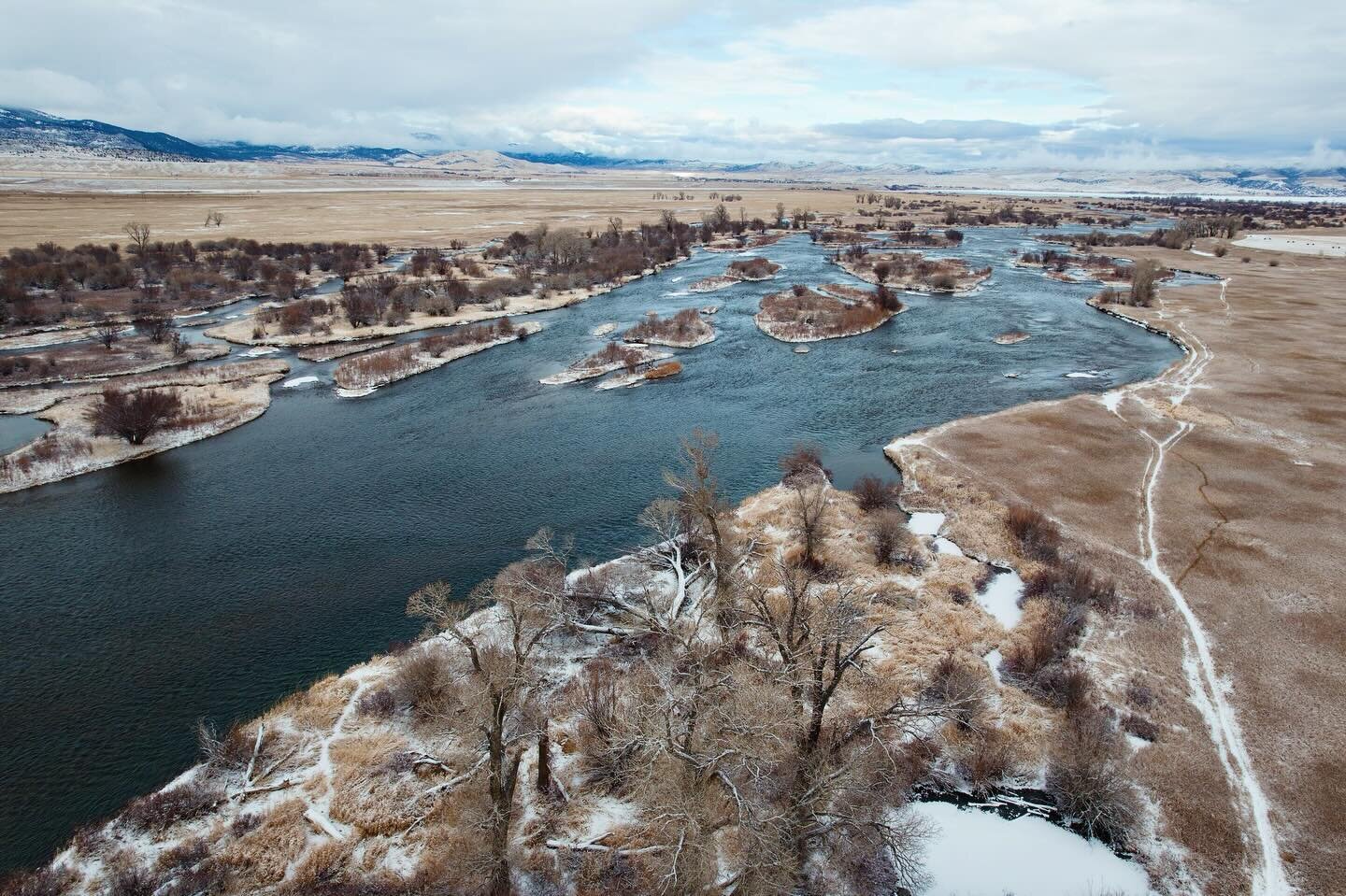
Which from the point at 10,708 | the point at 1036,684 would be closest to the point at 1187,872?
the point at 1036,684

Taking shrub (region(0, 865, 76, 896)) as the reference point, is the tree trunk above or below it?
above

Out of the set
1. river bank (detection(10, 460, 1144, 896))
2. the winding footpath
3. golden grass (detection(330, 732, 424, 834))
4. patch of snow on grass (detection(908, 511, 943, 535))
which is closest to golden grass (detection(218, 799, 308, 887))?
river bank (detection(10, 460, 1144, 896))

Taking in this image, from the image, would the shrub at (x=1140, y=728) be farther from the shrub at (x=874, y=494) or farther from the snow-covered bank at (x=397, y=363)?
the snow-covered bank at (x=397, y=363)

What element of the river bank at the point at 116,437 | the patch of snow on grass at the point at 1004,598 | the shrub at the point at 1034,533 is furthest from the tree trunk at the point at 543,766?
the river bank at the point at 116,437

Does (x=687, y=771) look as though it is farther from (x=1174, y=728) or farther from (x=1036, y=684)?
(x=1174, y=728)

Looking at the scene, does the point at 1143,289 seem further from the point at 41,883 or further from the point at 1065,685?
the point at 41,883

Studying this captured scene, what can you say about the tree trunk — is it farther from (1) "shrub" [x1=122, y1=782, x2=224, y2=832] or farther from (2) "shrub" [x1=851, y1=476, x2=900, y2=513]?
(2) "shrub" [x1=851, y1=476, x2=900, y2=513]

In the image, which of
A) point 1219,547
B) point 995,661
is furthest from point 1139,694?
point 1219,547
